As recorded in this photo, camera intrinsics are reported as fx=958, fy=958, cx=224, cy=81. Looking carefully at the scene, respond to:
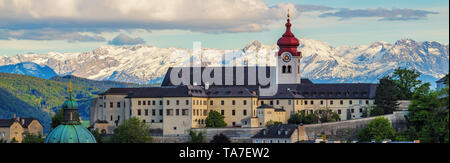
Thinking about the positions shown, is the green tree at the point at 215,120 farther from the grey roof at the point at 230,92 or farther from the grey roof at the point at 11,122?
the grey roof at the point at 11,122

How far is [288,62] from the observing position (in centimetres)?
13988

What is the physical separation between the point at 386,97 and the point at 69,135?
1656 inches

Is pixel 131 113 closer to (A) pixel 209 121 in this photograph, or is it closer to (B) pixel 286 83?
(A) pixel 209 121

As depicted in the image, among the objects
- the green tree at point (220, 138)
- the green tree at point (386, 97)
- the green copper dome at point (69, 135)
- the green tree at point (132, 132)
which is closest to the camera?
the green copper dome at point (69, 135)

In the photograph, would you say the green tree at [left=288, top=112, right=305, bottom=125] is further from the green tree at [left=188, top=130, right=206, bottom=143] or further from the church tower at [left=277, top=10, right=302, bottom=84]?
the church tower at [left=277, top=10, right=302, bottom=84]

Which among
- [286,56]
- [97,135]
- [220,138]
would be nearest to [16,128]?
[97,135]

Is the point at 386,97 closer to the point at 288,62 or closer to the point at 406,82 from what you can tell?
the point at 406,82

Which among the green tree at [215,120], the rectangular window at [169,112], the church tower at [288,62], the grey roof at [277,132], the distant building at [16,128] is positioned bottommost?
the distant building at [16,128]

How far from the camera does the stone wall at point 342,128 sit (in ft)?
377

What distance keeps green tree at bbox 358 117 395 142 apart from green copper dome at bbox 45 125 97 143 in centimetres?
3196

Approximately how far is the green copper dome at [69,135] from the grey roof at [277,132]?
23.1 m

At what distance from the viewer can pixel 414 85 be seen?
126062 mm

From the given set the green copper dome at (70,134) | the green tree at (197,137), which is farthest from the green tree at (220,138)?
the green copper dome at (70,134)
